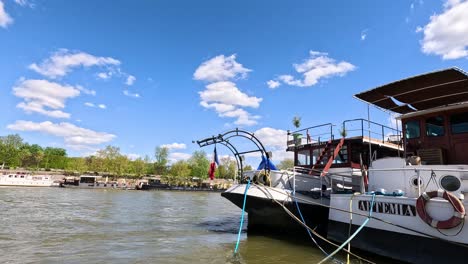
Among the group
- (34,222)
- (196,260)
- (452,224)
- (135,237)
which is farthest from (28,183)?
(452,224)

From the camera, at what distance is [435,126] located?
1173 centimetres

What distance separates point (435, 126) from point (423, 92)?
134 centimetres

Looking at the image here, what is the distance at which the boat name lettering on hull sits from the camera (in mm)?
9008

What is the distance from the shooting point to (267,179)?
13.6 metres

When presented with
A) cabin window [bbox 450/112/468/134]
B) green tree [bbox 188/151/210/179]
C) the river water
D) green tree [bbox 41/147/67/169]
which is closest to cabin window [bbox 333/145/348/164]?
cabin window [bbox 450/112/468/134]

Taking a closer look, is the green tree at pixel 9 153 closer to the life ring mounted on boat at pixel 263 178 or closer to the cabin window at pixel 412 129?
the life ring mounted on boat at pixel 263 178

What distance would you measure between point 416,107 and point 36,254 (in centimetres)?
1506

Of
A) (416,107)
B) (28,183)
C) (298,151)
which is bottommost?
(28,183)

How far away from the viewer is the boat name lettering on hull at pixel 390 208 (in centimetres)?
901

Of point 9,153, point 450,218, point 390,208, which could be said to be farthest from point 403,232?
point 9,153

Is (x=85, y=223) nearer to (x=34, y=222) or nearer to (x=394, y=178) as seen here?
(x=34, y=222)

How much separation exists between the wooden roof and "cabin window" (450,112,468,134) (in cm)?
100

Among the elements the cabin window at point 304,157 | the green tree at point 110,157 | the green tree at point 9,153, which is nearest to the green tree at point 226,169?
the green tree at point 110,157

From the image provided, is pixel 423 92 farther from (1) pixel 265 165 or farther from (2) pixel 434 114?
(1) pixel 265 165
